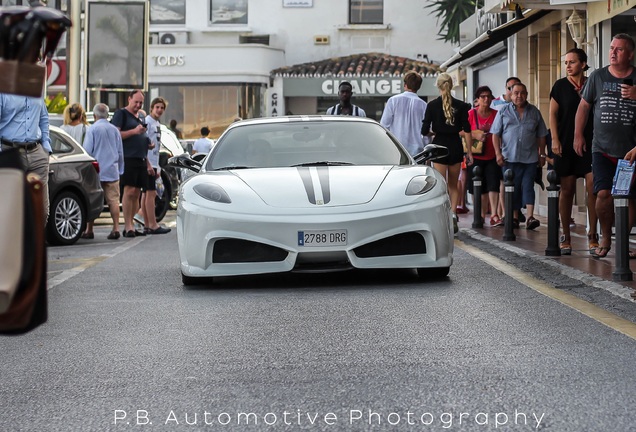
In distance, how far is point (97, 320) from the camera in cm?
775

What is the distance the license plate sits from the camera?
9.09m

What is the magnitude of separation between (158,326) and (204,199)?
2193 mm

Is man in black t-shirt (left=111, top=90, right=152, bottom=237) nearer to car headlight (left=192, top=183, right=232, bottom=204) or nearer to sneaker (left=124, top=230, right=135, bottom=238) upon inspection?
→ sneaker (left=124, top=230, right=135, bottom=238)

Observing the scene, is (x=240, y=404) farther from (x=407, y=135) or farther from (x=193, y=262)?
(x=407, y=135)

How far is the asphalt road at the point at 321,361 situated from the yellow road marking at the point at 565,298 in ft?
0.28

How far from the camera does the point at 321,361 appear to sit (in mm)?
5922

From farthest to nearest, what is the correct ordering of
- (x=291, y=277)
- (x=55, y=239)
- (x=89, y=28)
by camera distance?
1. (x=89, y=28)
2. (x=55, y=239)
3. (x=291, y=277)

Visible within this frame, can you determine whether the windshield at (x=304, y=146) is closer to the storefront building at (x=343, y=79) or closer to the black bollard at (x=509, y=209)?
the black bollard at (x=509, y=209)

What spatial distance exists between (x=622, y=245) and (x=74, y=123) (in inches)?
392

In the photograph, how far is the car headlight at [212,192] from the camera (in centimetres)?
937

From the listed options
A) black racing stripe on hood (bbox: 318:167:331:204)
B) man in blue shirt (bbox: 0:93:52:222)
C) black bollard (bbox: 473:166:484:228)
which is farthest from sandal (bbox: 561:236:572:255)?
man in blue shirt (bbox: 0:93:52:222)

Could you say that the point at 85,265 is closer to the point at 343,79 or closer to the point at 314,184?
the point at 314,184

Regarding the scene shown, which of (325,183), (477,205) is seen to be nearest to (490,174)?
(477,205)

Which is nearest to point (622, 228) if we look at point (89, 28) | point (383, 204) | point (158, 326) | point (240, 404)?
point (383, 204)
